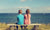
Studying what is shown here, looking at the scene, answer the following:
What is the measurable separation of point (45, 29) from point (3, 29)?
3211 mm

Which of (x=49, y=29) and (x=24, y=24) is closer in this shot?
(x=24, y=24)

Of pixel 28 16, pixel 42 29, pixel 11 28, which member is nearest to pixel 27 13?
pixel 28 16

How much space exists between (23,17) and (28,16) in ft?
1.13

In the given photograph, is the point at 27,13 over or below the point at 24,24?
over

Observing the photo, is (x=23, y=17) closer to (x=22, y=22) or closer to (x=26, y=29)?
(x=22, y=22)

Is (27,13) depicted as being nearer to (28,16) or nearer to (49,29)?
(28,16)

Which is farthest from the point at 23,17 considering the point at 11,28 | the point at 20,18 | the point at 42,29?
the point at 42,29

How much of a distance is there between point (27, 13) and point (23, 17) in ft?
1.23

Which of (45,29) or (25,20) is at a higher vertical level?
(25,20)

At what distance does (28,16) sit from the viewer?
431 inches

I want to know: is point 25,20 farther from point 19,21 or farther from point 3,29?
point 3,29

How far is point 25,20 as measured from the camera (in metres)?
10.9

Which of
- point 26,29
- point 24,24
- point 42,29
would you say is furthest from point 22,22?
point 42,29

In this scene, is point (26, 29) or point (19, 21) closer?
point (19, 21)
